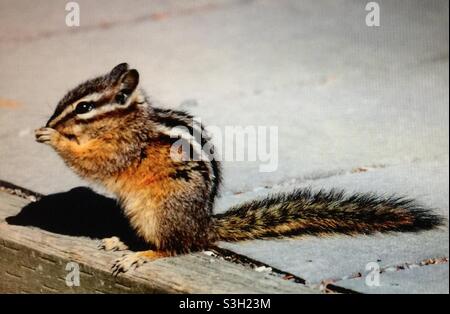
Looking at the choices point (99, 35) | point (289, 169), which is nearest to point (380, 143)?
point (289, 169)

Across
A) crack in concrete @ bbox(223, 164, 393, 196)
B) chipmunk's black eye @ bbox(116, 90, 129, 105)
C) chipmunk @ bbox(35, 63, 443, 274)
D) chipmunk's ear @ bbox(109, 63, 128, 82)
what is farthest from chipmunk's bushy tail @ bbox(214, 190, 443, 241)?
chipmunk's ear @ bbox(109, 63, 128, 82)

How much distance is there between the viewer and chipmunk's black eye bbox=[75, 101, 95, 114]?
350 centimetres

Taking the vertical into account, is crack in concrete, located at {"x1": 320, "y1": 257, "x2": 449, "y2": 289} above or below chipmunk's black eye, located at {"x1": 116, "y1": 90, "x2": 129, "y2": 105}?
below

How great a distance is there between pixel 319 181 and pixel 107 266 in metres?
1.49

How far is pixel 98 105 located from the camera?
353cm

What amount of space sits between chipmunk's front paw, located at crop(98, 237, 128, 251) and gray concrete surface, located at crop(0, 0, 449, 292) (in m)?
0.59

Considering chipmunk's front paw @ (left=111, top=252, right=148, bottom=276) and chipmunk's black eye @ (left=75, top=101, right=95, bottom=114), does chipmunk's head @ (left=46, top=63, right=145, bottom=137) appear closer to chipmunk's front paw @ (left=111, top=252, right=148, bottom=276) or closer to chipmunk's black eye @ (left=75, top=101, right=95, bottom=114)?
chipmunk's black eye @ (left=75, top=101, right=95, bottom=114)

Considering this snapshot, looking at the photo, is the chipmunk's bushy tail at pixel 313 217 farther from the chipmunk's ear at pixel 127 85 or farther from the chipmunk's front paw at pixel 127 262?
the chipmunk's ear at pixel 127 85

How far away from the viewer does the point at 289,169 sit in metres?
4.77

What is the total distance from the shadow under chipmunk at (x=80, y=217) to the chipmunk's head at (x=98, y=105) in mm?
597

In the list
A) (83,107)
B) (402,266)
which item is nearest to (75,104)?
(83,107)

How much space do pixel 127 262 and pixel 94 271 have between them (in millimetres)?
199

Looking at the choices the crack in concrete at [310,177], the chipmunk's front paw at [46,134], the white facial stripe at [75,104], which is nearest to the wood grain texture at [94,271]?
the chipmunk's front paw at [46,134]

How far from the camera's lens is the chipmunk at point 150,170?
351cm
